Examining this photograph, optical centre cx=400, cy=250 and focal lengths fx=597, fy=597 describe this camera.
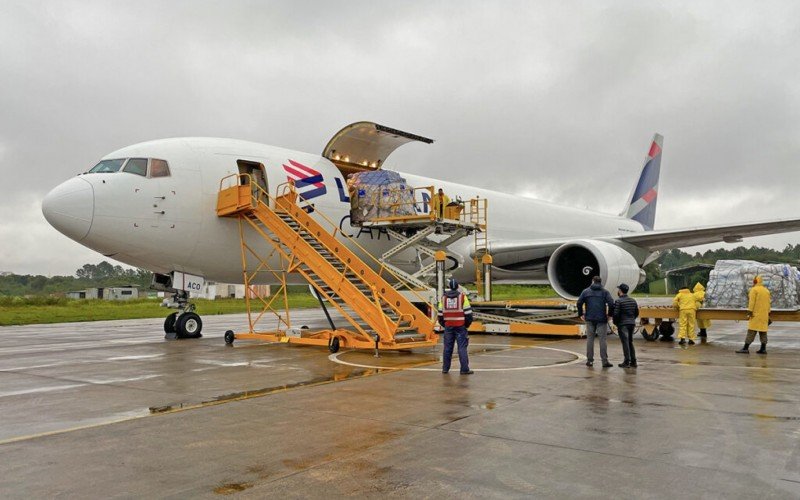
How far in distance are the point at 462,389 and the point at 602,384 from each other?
166 centimetres

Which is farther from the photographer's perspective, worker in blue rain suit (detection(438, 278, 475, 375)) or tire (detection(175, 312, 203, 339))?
tire (detection(175, 312, 203, 339))

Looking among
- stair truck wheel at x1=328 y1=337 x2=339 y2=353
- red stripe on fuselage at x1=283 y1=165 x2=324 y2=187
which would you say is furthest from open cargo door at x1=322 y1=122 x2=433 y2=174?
stair truck wheel at x1=328 y1=337 x2=339 y2=353

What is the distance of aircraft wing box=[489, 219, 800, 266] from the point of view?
15354 mm

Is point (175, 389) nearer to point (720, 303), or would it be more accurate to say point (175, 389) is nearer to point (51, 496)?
point (51, 496)

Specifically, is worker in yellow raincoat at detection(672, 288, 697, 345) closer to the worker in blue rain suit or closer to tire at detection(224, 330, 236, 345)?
the worker in blue rain suit

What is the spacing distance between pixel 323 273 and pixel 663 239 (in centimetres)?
1013

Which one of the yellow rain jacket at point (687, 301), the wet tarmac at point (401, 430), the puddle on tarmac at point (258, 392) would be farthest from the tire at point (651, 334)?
the puddle on tarmac at point (258, 392)

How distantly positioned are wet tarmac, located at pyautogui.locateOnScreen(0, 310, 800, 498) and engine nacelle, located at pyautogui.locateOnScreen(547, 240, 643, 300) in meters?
4.77

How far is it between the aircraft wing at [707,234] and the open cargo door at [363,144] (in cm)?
632

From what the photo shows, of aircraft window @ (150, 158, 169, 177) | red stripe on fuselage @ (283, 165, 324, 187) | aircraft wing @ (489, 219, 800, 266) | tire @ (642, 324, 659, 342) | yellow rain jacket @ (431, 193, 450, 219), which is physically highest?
red stripe on fuselage @ (283, 165, 324, 187)

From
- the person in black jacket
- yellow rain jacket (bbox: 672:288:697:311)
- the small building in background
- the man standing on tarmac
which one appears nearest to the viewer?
the person in black jacket

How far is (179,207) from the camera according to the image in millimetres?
11555

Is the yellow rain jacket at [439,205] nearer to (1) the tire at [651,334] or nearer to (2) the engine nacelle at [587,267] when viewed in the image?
(2) the engine nacelle at [587,267]

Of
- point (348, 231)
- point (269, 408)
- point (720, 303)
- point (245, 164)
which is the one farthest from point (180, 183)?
point (720, 303)
